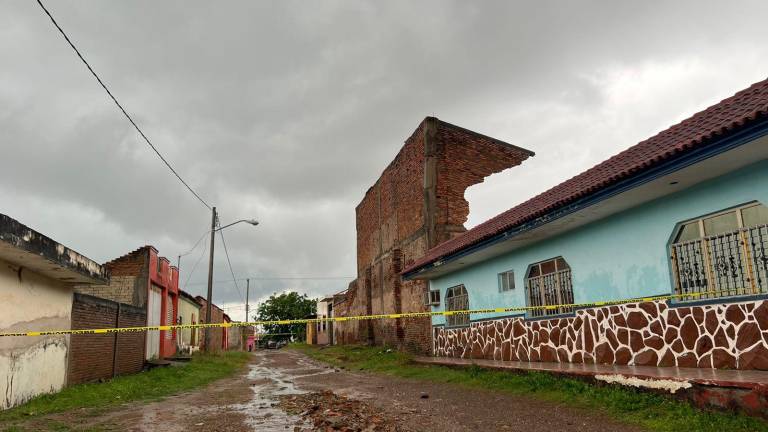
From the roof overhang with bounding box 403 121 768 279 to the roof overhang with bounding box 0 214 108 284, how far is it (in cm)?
900

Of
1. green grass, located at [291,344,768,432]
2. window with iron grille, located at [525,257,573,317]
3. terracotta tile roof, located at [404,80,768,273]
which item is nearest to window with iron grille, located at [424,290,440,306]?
green grass, located at [291,344,768,432]

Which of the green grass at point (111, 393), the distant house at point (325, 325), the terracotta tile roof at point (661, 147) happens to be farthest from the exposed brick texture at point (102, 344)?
the distant house at point (325, 325)

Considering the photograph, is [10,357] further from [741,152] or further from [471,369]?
[741,152]

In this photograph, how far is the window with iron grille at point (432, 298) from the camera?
19.1 meters

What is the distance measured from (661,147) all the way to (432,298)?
11841 mm

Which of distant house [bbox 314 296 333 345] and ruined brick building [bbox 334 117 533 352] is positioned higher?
ruined brick building [bbox 334 117 533 352]

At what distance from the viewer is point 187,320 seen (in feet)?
105

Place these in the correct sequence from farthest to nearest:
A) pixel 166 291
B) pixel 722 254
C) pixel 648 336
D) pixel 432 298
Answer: pixel 166 291, pixel 432 298, pixel 648 336, pixel 722 254

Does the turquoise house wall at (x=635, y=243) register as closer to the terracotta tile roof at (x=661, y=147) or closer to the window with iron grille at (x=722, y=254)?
the window with iron grille at (x=722, y=254)

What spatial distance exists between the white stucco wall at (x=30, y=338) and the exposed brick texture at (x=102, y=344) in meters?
0.47

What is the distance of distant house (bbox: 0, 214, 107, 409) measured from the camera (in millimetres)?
9327

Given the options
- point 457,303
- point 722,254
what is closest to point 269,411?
point 722,254

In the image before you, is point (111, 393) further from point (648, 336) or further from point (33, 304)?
point (648, 336)

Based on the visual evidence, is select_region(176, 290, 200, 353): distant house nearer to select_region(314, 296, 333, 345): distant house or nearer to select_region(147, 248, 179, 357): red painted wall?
select_region(147, 248, 179, 357): red painted wall
